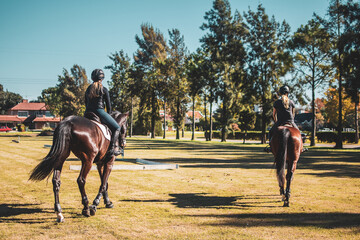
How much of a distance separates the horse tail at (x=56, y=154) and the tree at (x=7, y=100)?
460 feet

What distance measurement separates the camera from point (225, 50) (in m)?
48.9

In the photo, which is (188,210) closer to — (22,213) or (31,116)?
(22,213)

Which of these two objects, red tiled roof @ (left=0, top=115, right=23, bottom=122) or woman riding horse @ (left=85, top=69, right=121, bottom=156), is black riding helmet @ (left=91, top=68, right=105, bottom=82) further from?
red tiled roof @ (left=0, top=115, right=23, bottom=122)

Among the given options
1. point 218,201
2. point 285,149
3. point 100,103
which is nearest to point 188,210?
point 218,201

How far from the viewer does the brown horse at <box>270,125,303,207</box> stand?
7.99 metres

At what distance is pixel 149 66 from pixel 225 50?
72.2 feet

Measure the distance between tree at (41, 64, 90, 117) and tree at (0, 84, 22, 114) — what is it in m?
33.9

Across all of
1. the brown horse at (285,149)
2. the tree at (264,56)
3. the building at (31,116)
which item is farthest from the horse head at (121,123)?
the building at (31,116)

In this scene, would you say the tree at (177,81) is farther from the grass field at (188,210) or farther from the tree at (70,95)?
the grass field at (188,210)

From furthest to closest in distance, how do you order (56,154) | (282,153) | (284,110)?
(284,110)
(282,153)
(56,154)

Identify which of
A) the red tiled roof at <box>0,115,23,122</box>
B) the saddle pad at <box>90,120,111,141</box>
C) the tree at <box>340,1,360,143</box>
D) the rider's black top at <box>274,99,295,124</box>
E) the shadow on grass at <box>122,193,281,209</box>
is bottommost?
the shadow on grass at <box>122,193,281,209</box>

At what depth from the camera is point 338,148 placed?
114ft

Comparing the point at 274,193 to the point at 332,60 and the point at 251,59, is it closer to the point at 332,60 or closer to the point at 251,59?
the point at 332,60

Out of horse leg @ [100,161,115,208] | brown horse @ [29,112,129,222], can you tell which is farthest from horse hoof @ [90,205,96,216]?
horse leg @ [100,161,115,208]
